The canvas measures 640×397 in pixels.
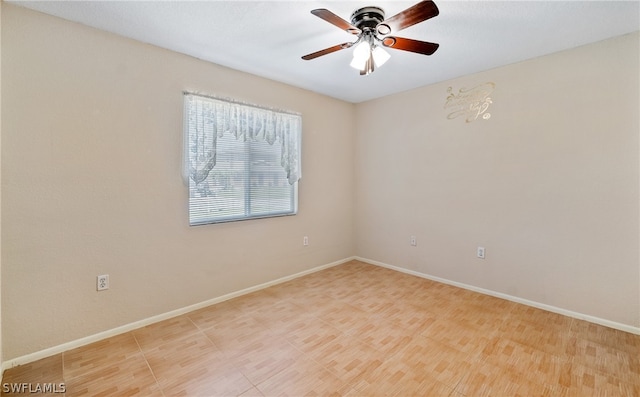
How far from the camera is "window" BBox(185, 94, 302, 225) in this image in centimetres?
275

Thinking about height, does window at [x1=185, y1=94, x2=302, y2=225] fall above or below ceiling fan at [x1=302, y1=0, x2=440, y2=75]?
below

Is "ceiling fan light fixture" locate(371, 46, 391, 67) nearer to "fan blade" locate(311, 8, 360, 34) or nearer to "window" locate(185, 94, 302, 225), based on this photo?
"fan blade" locate(311, 8, 360, 34)

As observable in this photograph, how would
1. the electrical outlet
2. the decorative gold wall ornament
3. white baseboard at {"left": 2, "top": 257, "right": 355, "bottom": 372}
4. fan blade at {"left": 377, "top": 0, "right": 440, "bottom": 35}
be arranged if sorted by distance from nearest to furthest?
fan blade at {"left": 377, "top": 0, "right": 440, "bottom": 35} < white baseboard at {"left": 2, "top": 257, "right": 355, "bottom": 372} < the electrical outlet < the decorative gold wall ornament

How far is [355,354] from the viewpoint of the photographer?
2.08 metres

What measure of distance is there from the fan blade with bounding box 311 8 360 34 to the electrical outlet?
244 cm

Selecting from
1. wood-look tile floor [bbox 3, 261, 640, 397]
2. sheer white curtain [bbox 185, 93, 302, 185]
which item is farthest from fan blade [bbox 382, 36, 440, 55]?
wood-look tile floor [bbox 3, 261, 640, 397]

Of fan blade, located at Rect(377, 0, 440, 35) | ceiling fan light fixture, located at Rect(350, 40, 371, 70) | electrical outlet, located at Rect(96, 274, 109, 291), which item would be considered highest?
fan blade, located at Rect(377, 0, 440, 35)

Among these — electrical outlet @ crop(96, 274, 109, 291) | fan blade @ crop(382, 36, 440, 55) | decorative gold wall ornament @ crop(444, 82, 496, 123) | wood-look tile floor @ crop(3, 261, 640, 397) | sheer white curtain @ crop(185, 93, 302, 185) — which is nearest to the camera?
wood-look tile floor @ crop(3, 261, 640, 397)

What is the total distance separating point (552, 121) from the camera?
2.70 m

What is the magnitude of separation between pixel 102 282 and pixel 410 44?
289cm

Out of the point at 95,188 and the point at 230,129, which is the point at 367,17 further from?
the point at 95,188

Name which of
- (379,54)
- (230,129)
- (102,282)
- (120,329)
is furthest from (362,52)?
(120,329)

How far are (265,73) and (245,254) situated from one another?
1977 millimetres

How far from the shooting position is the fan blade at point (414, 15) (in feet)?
4.96
